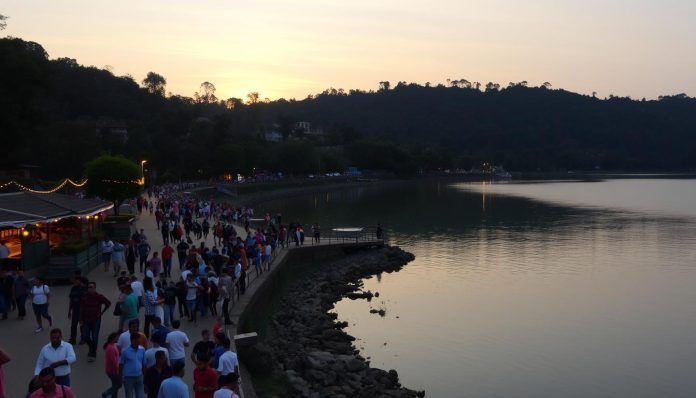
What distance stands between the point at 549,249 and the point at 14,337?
36225 millimetres

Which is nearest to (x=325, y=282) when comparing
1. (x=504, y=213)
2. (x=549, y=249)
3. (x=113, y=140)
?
(x=549, y=249)

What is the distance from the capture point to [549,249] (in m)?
42.2

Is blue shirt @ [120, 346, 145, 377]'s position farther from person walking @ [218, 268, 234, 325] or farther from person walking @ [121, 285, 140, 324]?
→ person walking @ [218, 268, 234, 325]

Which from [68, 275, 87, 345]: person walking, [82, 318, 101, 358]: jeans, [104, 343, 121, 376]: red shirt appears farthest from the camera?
[68, 275, 87, 345]: person walking

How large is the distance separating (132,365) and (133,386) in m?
0.34

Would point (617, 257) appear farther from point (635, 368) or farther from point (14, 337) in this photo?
point (14, 337)

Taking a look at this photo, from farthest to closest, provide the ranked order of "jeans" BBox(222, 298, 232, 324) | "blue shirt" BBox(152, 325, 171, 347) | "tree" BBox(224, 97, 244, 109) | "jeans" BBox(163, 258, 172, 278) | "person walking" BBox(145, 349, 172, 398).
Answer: "tree" BBox(224, 97, 244, 109) < "jeans" BBox(163, 258, 172, 278) < "jeans" BBox(222, 298, 232, 324) < "blue shirt" BBox(152, 325, 171, 347) < "person walking" BBox(145, 349, 172, 398)

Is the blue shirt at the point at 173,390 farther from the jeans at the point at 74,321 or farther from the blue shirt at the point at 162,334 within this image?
the jeans at the point at 74,321

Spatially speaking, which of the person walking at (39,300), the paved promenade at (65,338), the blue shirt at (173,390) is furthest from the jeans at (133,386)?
the person walking at (39,300)

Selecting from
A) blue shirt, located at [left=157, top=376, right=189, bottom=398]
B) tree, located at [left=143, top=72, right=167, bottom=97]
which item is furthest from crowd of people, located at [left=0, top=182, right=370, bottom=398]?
tree, located at [left=143, top=72, right=167, bottom=97]

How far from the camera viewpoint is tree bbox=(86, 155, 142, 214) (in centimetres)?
3181

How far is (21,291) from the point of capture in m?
13.4

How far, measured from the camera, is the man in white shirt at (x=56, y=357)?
791 centimetres

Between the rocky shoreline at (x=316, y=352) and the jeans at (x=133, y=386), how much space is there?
13.2 ft
